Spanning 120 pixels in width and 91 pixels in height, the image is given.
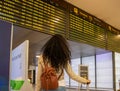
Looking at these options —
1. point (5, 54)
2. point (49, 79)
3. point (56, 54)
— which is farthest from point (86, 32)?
point (5, 54)

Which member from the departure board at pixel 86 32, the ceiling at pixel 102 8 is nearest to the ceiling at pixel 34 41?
the departure board at pixel 86 32

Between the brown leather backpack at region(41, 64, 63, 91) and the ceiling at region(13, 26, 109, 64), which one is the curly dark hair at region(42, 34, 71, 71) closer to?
the brown leather backpack at region(41, 64, 63, 91)

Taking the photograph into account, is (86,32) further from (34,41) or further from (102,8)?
(34,41)

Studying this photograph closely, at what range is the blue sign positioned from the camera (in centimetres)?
172

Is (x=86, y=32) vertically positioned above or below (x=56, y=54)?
above

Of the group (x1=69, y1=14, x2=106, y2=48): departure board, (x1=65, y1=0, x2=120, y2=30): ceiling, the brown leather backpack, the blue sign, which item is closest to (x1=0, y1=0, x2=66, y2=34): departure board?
(x1=69, y1=14, x2=106, y2=48): departure board

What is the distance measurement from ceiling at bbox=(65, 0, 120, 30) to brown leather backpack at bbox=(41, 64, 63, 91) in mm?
2070

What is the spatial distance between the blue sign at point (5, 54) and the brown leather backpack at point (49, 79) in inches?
15.5

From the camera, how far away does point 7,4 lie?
8.75ft

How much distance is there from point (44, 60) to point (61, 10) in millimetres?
1697

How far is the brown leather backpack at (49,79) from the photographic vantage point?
1979mm

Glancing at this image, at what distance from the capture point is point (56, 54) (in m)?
2.11

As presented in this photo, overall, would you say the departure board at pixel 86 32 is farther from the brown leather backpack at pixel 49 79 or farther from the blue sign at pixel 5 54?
the blue sign at pixel 5 54

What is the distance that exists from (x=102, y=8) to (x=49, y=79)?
→ 257cm
